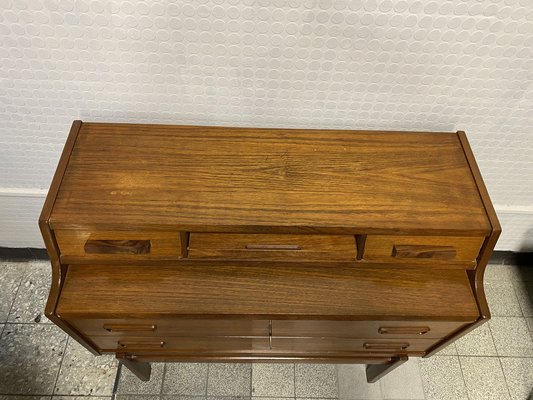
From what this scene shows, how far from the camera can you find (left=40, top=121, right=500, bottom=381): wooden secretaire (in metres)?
1.00

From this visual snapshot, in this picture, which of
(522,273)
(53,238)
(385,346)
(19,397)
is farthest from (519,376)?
(19,397)

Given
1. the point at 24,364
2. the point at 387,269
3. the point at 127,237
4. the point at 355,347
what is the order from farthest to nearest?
the point at 24,364
the point at 355,347
the point at 387,269
the point at 127,237

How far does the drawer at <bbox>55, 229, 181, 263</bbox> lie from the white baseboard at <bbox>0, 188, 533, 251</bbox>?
2.05ft

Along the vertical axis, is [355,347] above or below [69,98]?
below

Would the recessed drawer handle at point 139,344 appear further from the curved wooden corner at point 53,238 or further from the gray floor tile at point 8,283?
the gray floor tile at point 8,283

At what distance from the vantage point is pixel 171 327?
118 centimetres

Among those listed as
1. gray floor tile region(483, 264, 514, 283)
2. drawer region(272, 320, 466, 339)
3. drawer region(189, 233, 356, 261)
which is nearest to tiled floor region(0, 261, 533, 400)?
gray floor tile region(483, 264, 514, 283)

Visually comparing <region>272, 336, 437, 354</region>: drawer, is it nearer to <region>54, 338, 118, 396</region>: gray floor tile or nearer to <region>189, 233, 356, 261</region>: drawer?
<region>189, 233, 356, 261</region>: drawer

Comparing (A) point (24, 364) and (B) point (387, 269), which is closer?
(B) point (387, 269)

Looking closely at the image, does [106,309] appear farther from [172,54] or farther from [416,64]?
[416,64]

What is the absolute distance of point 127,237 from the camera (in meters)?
1.01

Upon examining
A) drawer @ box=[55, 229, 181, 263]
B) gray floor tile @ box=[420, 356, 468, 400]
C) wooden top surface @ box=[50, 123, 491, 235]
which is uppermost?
wooden top surface @ box=[50, 123, 491, 235]

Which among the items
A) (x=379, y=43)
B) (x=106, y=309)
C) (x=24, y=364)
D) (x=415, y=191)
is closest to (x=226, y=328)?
(x=106, y=309)

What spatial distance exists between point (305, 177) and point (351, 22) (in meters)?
0.40
